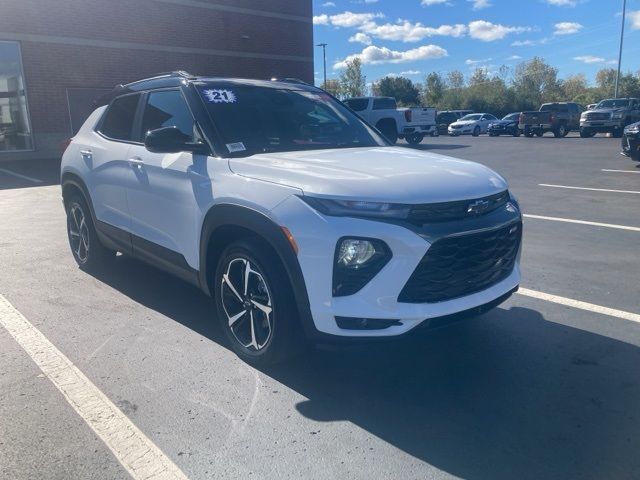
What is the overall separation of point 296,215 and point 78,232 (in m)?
3.72

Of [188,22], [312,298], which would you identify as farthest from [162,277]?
[188,22]

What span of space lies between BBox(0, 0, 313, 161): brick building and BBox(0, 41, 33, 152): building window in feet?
0.10

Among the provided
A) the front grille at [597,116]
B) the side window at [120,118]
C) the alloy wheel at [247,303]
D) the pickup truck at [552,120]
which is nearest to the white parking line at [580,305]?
the alloy wheel at [247,303]

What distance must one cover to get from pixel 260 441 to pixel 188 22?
76.8ft

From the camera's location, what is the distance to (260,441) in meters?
2.91

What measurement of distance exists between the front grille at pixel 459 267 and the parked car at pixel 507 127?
30.8 m

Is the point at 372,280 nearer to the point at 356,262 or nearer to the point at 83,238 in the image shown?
the point at 356,262

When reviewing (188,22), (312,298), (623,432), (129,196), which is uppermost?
(188,22)

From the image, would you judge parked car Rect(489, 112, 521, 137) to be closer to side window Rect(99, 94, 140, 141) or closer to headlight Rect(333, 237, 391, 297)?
side window Rect(99, 94, 140, 141)

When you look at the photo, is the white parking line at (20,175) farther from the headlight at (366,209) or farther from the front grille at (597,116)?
the front grille at (597,116)

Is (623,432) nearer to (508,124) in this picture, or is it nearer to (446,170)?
(446,170)

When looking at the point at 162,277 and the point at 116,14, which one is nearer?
the point at 162,277

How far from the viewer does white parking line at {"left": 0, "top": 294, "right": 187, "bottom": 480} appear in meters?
2.71

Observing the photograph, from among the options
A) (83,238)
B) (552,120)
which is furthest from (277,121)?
(552,120)
